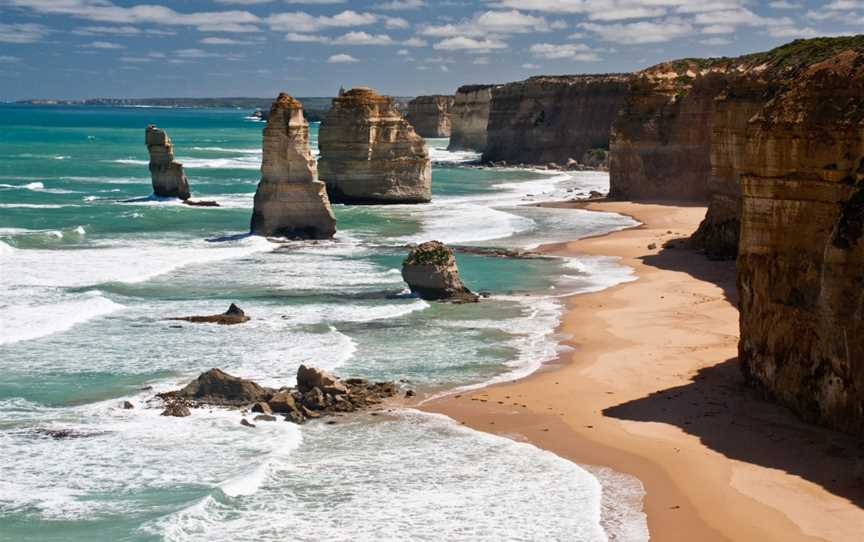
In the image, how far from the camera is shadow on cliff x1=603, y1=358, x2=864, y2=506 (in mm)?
16172

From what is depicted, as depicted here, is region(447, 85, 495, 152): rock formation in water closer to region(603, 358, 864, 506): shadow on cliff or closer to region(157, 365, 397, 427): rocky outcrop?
region(603, 358, 864, 506): shadow on cliff

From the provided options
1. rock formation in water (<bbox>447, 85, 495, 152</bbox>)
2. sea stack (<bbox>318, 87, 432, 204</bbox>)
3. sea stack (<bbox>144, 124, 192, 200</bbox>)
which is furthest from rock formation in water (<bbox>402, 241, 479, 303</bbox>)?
rock formation in water (<bbox>447, 85, 495, 152</bbox>)

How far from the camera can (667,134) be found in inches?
2215

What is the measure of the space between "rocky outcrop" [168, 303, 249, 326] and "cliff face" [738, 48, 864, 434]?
488 inches

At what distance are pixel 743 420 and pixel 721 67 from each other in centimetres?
3945

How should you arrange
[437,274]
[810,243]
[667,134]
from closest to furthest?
1. [810,243]
2. [437,274]
3. [667,134]

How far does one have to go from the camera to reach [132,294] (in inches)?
1276

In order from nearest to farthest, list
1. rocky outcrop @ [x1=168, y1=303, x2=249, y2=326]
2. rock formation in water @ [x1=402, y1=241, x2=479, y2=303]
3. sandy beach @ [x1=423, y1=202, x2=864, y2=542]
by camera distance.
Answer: sandy beach @ [x1=423, y1=202, x2=864, y2=542] → rocky outcrop @ [x1=168, y1=303, x2=249, y2=326] → rock formation in water @ [x1=402, y1=241, x2=479, y2=303]

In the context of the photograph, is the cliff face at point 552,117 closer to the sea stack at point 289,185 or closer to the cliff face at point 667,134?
the cliff face at point 667,134

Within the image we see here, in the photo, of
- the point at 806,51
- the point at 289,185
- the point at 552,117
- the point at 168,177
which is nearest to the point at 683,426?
the point at 806,51

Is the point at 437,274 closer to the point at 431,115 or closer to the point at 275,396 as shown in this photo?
the point at 275,396

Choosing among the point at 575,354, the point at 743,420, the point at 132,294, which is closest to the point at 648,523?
the point at 743,420

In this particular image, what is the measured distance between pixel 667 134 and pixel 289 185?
68.5ft

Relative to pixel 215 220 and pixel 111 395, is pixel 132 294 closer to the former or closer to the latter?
pixel 111 395
